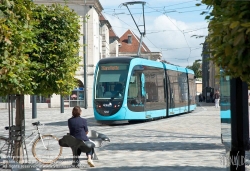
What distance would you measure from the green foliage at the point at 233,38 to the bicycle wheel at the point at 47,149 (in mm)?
6676

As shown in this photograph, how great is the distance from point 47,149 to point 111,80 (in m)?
14.2

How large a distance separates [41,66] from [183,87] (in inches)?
1035

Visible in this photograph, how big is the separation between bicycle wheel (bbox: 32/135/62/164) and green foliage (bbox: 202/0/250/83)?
6.68 meters

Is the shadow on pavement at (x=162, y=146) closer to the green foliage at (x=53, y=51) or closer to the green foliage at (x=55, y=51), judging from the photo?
the green foliage at (x=53, y=51)

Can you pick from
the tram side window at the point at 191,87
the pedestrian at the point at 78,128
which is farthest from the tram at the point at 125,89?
the pedestrian at the point at 78,128

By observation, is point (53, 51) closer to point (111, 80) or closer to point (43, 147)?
point (43, 147)

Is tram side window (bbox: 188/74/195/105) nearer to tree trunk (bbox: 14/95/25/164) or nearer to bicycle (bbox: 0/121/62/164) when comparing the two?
bicycle (bbox: 0/121/62/164)

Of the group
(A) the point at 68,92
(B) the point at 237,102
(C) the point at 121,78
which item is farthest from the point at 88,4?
(B) the point at 237,102

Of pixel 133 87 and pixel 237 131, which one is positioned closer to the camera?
pixel 237 131

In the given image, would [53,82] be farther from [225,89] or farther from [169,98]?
[169,98]

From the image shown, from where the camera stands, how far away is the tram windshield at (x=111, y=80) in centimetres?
2667

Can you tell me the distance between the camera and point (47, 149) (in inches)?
499

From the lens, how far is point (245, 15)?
5.23 meters

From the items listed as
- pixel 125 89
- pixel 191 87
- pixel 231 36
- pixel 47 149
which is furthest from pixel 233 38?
pixel 191 87
